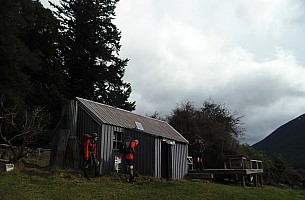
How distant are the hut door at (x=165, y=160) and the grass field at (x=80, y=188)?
337 cm

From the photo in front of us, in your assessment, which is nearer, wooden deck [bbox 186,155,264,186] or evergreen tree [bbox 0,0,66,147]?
wooden deck [bbox 186,155,264,186]

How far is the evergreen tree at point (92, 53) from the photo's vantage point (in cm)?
3809

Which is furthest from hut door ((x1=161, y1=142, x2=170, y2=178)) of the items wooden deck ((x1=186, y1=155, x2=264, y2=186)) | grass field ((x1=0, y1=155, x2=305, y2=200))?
grass field ((x1=0, y1=155, x2=305, y2=200))

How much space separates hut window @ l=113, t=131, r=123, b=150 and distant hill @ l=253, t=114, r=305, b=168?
53.0 metres

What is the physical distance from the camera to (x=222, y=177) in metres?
25.2

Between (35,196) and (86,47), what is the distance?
28884 mm

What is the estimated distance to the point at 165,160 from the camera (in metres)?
22.0

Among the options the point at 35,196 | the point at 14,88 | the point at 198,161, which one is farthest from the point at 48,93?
the point at 35,196

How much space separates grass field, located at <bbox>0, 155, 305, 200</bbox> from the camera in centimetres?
1253

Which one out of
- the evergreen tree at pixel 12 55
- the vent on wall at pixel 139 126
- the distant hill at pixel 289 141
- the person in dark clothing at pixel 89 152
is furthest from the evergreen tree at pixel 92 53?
the distant hill at pixel 289 141

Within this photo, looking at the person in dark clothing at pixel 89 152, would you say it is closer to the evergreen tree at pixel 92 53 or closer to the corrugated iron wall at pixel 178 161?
the corrugated iron wall at pixel 178 161

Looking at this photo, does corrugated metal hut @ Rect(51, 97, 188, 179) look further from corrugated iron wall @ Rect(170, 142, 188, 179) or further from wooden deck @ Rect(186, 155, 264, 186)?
wooden deck @ Rect(186, 155, 264, 186)

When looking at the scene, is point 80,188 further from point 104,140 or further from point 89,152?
point 104,140

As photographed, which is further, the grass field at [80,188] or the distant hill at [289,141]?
the distant hill at [289,141]
